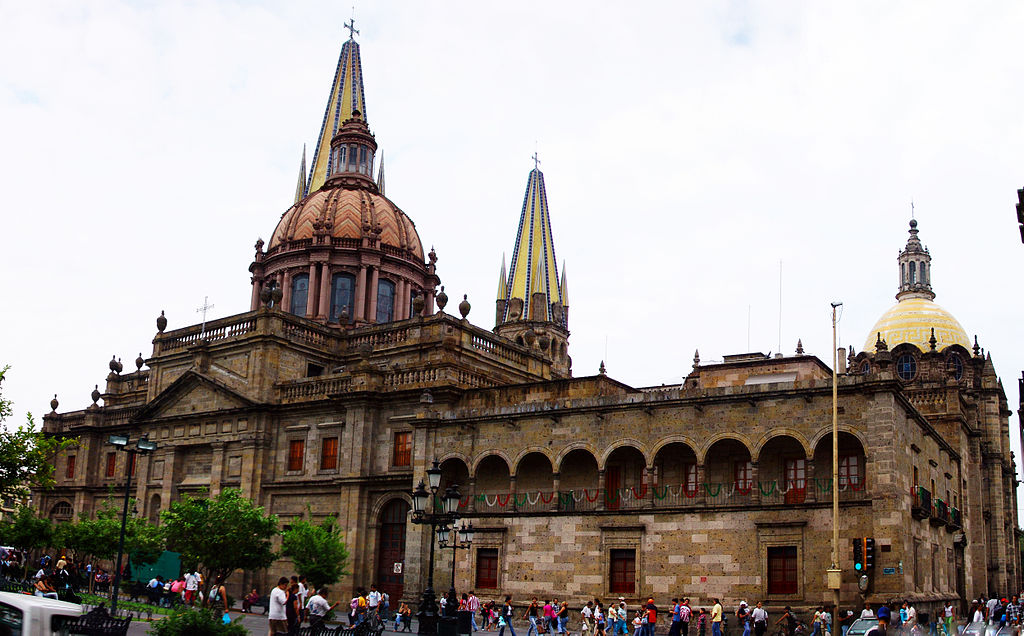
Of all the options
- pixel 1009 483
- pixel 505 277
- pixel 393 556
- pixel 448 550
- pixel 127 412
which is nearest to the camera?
pixel 448 550

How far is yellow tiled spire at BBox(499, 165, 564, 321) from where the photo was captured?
266ft

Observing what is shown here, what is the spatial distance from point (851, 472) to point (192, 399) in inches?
1191

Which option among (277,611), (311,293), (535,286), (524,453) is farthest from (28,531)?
(535,286)

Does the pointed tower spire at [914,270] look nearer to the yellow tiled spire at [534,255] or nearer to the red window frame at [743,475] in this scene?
the yellow tiled spire at [534,255]

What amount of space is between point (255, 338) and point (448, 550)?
1459cm

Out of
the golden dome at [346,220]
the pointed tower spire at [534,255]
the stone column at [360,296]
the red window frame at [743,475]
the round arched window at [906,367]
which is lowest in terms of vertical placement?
the red window frame at [743,475]

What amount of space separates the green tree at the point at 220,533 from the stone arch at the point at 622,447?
10.6m

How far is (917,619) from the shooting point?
28406mm

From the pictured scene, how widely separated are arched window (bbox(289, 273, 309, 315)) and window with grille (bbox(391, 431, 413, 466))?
16601 millimetres

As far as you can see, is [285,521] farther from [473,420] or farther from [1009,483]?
[1009,483]

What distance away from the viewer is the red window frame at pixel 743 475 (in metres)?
31.5

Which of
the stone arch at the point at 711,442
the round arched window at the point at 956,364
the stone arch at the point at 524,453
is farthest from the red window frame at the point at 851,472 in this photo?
the round arched window at the point at 956,364

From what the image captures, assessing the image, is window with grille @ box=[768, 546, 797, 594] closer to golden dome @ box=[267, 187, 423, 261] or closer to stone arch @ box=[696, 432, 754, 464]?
stone arch @ box=[696, 432, 754, 464]

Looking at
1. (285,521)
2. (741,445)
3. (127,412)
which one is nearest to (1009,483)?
(741,445)
